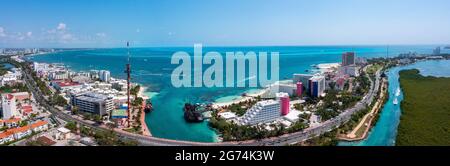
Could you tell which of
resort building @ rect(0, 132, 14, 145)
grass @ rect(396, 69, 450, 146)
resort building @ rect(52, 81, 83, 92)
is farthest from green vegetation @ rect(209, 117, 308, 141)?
resort building @ rect(52, 81, 83, 92)

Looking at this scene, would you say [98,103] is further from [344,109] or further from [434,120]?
[434,120]

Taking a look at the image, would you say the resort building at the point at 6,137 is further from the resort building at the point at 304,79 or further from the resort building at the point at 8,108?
the resort building at the point at 304,79

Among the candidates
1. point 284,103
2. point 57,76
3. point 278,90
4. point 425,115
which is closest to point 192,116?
point 284,103

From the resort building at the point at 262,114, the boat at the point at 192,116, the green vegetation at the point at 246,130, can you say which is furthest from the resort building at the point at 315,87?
the boat at the point at 192,116

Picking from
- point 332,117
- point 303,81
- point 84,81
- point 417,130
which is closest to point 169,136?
point 332,117

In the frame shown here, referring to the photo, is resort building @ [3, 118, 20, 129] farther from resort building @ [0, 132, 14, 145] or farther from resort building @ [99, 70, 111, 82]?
resort building @ [99, 70, 111, 82]

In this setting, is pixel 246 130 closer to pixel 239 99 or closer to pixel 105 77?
pixel 239 99
